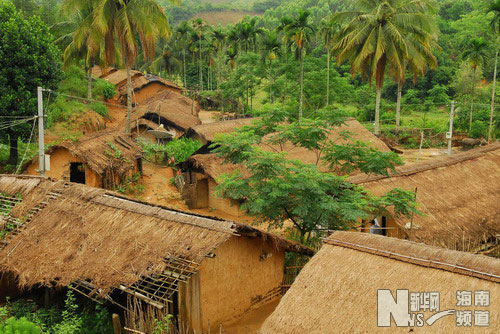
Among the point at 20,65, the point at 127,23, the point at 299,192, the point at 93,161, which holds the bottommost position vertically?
the point at 93,161

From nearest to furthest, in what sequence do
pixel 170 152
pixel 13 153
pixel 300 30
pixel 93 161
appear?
pixel 93 161 → pixel 13 153 → pixel 170 152 → pixel 300 30

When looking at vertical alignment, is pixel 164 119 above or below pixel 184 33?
below

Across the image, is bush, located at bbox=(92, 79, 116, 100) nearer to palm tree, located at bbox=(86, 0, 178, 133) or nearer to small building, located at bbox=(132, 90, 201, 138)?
small building, located at bbox=(132, 90, 201, 138)

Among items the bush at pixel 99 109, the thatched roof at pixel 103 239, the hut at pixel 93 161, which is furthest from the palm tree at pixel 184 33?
the thatched roof at pixel 103 239

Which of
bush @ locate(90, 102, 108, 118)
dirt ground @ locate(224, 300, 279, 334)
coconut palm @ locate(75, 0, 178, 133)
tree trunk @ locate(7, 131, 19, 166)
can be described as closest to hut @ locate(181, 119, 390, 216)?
coconut palm @ locate(75, 0, 178, 133)

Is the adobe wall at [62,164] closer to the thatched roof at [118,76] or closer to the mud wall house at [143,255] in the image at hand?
the mud wall house at [143,255]

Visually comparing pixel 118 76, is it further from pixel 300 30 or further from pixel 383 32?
pixel 383 32

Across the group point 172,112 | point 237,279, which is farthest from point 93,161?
point 172,112
